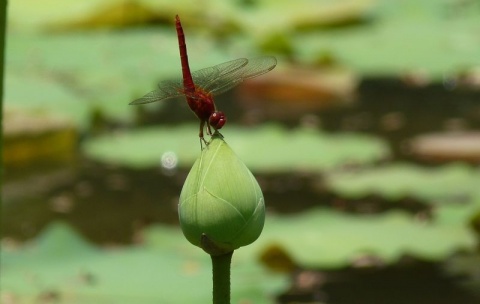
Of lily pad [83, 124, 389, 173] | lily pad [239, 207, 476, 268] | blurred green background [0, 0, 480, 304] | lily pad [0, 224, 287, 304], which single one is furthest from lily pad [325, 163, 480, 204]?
lily pad [0, 224, 287, 304]

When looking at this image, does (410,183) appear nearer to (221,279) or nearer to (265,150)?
(265,150)

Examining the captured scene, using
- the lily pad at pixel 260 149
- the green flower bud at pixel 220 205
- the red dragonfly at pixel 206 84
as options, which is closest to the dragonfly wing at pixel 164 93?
the red dragonfly at pixel 206 84

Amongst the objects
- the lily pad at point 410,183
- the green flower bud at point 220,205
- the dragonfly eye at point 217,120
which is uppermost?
the lily pad at point 410,183

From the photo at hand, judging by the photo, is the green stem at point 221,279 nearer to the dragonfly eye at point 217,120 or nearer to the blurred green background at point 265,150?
the dragonfly eye at point 217,120

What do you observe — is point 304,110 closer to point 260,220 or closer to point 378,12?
point 378,12

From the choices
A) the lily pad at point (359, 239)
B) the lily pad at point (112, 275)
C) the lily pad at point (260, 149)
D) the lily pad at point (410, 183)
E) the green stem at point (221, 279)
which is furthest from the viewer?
the lily pad at point (260, 149)

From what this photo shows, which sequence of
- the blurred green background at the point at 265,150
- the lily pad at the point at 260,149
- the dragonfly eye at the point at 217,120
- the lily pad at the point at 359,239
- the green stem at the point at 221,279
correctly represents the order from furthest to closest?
the lily pad at the point at 260,149 < the lily pad at the point at 359,239 < the blurred green background at the point at 265,150 < the dragonfly eye at the point at 217,120 < the green stem at the point at 221,279

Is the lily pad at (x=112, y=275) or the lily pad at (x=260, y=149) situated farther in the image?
the lily pad at (x=260, y=149)

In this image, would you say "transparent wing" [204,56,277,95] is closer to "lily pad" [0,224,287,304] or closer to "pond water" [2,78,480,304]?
"lily pad" [0,224,287,304]

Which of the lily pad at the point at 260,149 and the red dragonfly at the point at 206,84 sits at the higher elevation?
the lily pad at the point at 260,149
